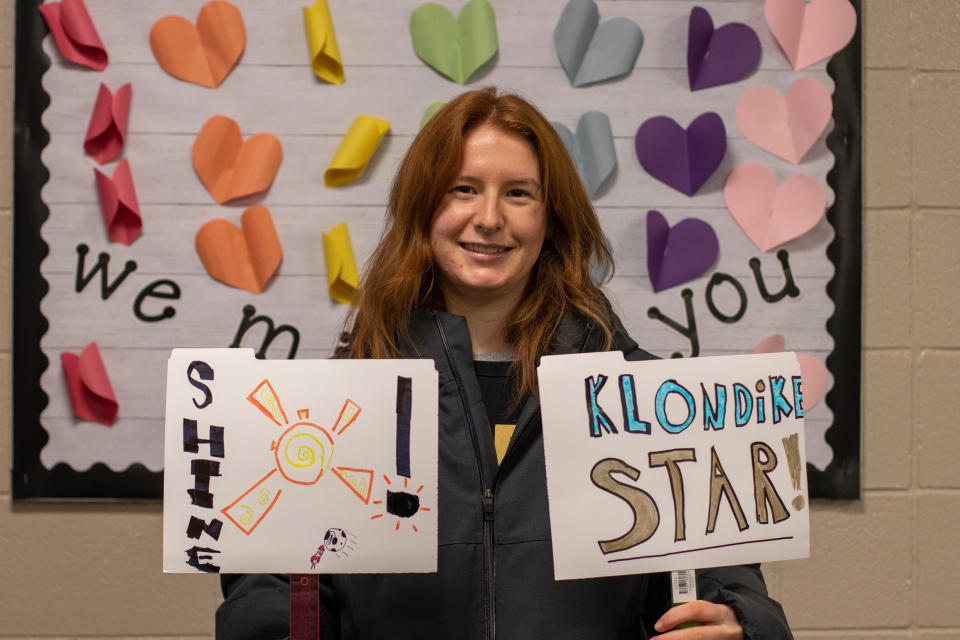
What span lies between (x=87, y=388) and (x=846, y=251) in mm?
1459

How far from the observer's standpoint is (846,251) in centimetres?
154

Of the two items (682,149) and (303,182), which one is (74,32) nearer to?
(303,182)

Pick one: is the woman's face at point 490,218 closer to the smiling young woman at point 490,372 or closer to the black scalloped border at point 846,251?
the smiling young woman at point 490,372

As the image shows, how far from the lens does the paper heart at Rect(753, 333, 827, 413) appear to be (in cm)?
153

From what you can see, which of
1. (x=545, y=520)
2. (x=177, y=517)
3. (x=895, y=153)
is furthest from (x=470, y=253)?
(x=895, y=153)

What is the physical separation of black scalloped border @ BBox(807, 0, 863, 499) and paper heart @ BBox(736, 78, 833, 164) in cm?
3

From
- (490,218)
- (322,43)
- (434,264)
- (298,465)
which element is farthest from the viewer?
(322,43)

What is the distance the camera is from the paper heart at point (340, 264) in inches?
58.9

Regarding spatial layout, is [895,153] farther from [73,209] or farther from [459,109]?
[73,209]

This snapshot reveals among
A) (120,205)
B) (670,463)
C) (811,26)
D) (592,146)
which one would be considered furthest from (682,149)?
(120,205)

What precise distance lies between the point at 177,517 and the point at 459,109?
596 mm

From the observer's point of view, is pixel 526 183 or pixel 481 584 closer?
pixel 481 584

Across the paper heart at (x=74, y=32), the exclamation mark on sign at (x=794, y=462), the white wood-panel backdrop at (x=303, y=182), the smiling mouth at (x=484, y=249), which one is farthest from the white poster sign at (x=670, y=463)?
the paper heart at (x=74, y=32)

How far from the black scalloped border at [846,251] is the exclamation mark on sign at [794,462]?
29.0 inches
